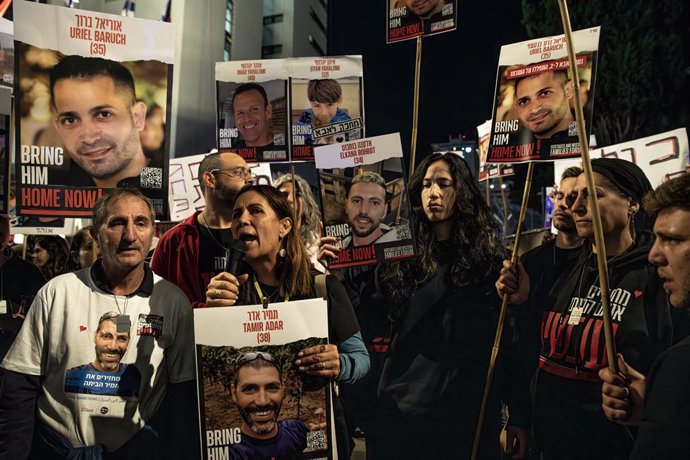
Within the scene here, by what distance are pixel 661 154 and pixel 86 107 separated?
3736 mm

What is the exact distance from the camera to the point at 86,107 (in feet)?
8.09

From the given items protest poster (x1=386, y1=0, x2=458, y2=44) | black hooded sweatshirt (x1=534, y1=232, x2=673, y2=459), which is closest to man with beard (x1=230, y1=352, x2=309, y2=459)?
black hooded sweatshirt (x1=534, y1=232, x2=673, y2=459)

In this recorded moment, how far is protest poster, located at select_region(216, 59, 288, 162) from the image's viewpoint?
346cm

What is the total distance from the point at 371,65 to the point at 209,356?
6.77 meters

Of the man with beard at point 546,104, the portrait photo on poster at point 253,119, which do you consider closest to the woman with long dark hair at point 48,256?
the portrait photo on poster at point 253,119

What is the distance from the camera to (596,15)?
10.3 m

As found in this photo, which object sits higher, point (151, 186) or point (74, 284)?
point (151, 186)

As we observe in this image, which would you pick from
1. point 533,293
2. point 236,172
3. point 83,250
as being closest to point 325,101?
point 236,172

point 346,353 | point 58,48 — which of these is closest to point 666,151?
point 346,353

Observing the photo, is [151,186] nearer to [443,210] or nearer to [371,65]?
[443,210]

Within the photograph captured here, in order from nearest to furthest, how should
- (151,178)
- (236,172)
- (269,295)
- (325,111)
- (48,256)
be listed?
(269,295) → (151,178) → (236,172) → (325,111) → (48,256)

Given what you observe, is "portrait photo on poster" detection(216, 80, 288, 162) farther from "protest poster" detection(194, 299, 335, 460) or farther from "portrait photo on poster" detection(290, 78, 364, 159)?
"protest poster" detection(194, 299, 335, 460)

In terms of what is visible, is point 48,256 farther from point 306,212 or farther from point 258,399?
point 258,399

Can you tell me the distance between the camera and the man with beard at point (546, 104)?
2.91m
